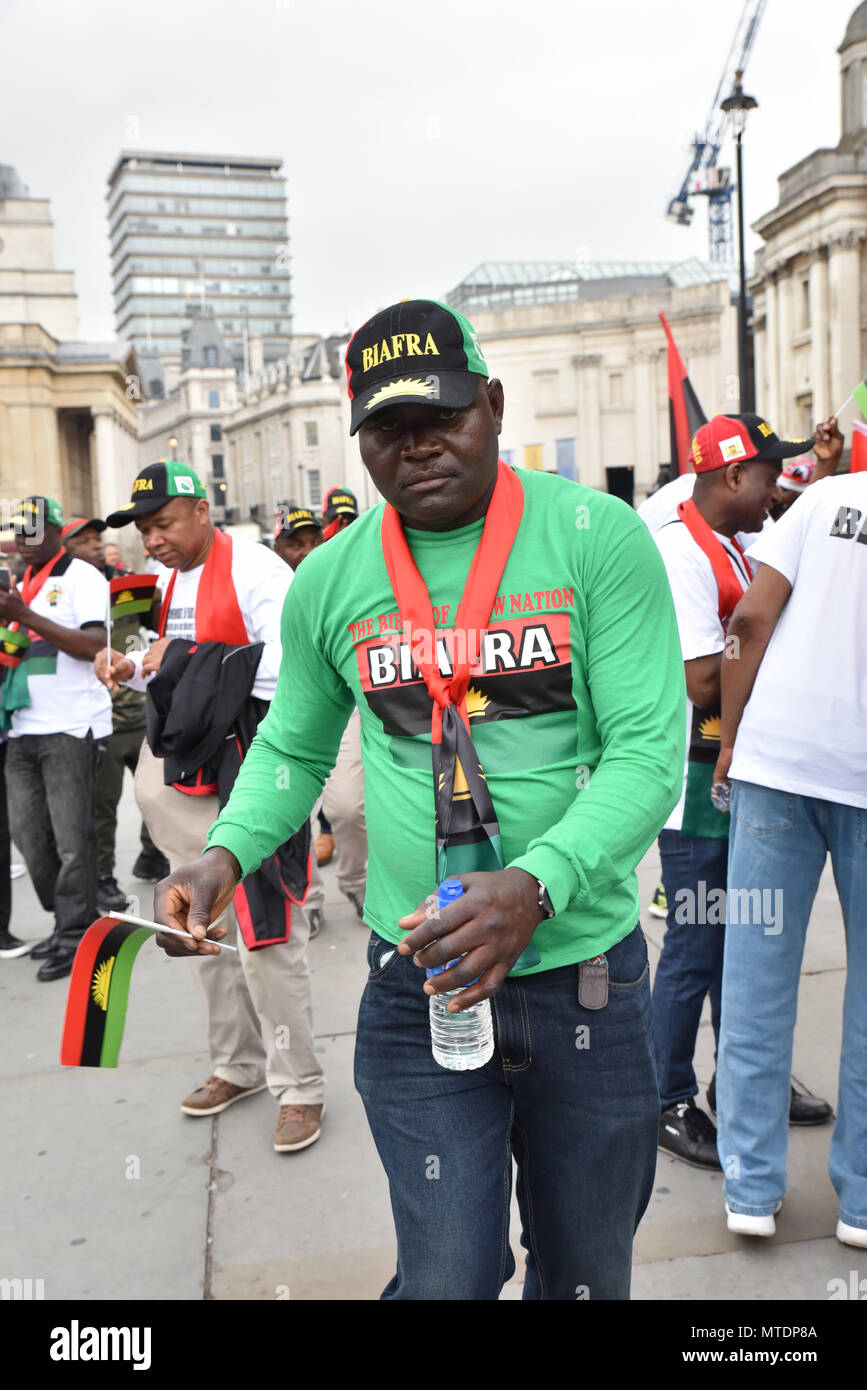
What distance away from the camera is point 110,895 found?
6.77m

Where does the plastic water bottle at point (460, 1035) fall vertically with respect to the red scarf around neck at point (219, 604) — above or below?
below

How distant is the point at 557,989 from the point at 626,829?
1.14ft

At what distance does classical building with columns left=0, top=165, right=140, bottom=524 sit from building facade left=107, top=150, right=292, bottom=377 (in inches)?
3453

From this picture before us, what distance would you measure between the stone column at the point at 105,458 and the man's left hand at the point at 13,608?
60.3 meters

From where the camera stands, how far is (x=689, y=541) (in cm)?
352

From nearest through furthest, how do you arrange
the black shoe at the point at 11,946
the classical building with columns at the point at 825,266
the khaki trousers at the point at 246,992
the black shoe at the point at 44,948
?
1. the khaki trousers at the point at 246,992
2. the black shoe at the point at 44,948
3. the black shoe at the point at 11,946
4. the classical building with columns at the point at 825,266

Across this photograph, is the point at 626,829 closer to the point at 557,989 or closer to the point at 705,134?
the point at 557,989

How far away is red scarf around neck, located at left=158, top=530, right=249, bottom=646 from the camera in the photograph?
3932mm

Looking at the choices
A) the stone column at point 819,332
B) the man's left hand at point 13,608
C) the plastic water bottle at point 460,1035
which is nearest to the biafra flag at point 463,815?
the plastic water bottle at point 460,1035

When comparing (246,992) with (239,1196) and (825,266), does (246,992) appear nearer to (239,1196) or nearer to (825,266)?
(239,1196)

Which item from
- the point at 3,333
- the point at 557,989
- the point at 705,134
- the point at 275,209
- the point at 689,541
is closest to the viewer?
the point at 557,989

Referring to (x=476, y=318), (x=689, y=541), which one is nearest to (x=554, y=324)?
(x=476, y=318)

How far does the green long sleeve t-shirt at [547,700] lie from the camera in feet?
5.87

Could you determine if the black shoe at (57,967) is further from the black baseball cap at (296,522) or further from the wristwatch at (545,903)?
the wristwatch at (545,903)
